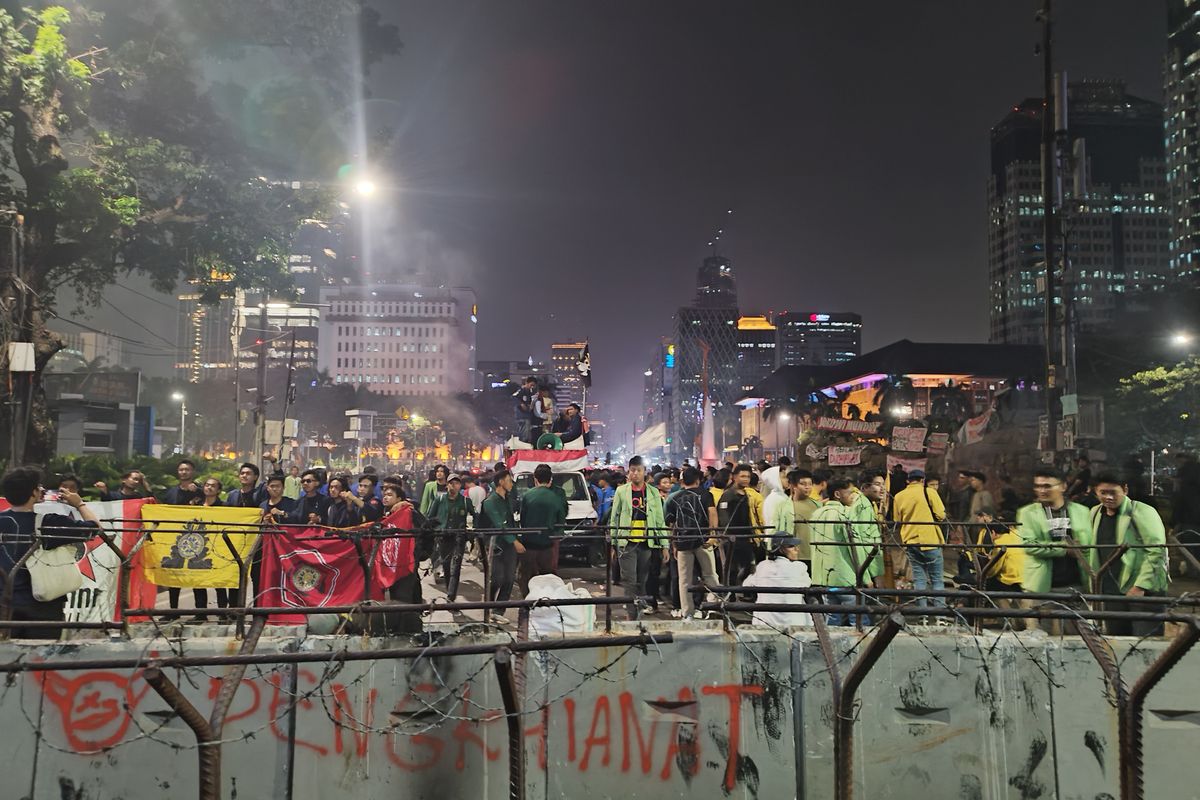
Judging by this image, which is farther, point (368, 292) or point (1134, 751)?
point (368, 292)

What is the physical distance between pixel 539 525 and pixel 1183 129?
139m

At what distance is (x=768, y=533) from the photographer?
9391 mm

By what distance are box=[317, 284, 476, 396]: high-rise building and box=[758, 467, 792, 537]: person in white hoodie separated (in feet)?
511

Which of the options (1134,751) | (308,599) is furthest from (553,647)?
(308,599)

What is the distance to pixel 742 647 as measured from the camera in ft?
17.4

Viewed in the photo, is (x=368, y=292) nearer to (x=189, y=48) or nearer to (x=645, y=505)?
(x=189, y=48)

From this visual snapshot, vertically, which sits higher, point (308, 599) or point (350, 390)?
point (350, 390)

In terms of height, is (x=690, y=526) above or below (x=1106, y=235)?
below

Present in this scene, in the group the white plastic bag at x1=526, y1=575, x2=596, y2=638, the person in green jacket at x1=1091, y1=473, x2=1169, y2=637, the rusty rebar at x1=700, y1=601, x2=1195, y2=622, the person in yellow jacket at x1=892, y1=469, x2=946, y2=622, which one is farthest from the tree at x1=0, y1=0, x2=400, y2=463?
the person in green jacket at x1=1091, y1=473, x2=1169, y2=637

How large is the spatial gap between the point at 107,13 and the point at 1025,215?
127589mm

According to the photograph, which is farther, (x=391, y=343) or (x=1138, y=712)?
(x=391, y=343)

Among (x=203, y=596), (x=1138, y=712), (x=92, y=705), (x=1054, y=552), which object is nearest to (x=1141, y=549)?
(x=1054, y=552)

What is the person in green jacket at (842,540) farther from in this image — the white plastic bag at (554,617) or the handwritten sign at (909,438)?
the handwritten sign at (909,438)

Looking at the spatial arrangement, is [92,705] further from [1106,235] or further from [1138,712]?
[1106,235]
